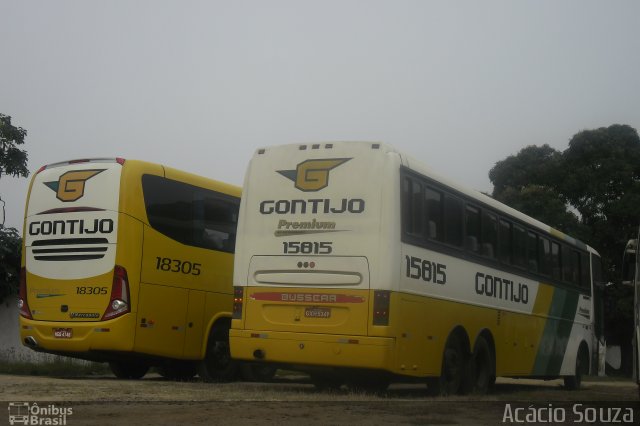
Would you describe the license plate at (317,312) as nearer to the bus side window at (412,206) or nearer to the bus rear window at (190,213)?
the bus side window at (412,206)

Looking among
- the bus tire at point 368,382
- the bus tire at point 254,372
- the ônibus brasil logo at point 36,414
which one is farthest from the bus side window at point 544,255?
the ônibus brasil logo at point 36,414

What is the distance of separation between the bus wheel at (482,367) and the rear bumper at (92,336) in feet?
17.6

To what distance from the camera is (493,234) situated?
53.1ft

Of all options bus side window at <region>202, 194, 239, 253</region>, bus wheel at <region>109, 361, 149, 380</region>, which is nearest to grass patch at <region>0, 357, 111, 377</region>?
bus wheel at <region>109, 361, 149, 380</region>

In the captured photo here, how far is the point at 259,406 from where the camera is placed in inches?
432

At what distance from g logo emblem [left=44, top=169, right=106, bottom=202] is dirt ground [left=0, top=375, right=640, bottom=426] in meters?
2.85

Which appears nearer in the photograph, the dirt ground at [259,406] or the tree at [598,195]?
the dirt ground at [259,406]

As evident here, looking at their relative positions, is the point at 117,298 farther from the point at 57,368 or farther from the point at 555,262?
the point at 555,262

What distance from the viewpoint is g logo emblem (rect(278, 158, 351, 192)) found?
1344 cm

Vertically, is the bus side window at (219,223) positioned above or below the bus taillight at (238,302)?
above

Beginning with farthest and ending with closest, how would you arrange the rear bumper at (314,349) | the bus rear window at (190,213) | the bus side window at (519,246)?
the bus side window at (519,246) → the bus rear window at (190,213) → the rear bumper at (314,349)

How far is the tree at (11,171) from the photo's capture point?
21.2 meters

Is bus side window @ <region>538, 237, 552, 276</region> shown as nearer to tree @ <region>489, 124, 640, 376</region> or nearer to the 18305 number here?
the 18305 number

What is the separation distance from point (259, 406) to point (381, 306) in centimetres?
247
